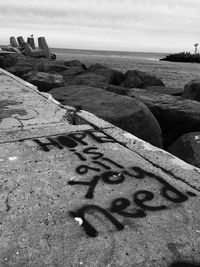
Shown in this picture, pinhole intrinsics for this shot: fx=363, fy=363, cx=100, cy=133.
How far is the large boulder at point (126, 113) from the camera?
13.7ft

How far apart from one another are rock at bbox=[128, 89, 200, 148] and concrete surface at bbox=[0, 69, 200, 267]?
2318 millimetres

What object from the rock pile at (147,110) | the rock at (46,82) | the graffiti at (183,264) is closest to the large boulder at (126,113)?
the rock pile at (147,110)

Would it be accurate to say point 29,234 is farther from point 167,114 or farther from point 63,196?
point 167,114

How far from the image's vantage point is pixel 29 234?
5.82 feet

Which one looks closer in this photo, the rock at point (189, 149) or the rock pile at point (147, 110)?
the rock at point (189, 149)

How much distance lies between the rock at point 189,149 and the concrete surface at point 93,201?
1.13m

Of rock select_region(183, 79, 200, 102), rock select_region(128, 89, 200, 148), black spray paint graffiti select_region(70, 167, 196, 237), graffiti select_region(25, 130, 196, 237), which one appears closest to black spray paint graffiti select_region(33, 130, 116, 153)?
graffiti select_region(25, 130, 196, 237)

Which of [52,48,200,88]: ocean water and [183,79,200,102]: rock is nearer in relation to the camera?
[183,79,200,102]: rock

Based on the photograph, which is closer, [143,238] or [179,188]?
[143,238]

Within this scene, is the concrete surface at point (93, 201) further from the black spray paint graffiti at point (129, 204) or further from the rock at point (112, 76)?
the rock at point (112, 76)

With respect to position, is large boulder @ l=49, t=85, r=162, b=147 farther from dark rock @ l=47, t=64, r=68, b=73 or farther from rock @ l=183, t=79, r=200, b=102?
dark rock @ l=47, t=64, r=68, b=73

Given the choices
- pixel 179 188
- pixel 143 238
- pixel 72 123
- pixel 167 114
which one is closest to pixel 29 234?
pixel 143 238

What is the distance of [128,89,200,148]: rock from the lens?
5.25 metres

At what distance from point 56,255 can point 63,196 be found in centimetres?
51
